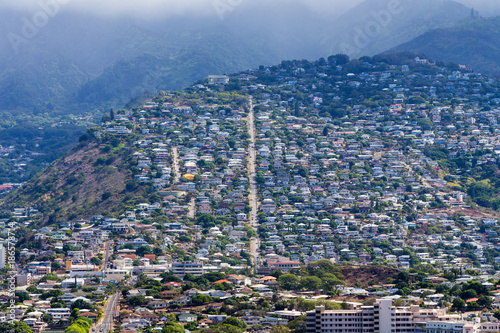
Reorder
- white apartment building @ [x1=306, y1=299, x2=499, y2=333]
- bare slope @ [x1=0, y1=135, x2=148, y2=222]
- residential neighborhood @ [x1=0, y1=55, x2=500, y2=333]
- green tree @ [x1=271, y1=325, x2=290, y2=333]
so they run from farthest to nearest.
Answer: bare slope @ [x1=0, y1=135, x2=148, y2=222] < residential neighborhood @ [x1=0, y1=55, x2=500, y2=333] < green tree @ [x1=271, y1=325, x2=290, y2=333] < white apartment building @ [x1=306, y1=299, x2=499, y2=333]

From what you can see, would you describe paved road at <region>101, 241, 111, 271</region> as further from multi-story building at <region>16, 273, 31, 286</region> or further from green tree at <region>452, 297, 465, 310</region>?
green tree at <region>452, 297, 465, 310</region>

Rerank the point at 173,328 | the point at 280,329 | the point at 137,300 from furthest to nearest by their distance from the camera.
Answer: the point at 137,300 < the point at 173,328 < the point at 280,329

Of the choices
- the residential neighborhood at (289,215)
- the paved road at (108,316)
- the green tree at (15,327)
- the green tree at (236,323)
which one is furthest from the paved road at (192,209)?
the green tree at (15,327)

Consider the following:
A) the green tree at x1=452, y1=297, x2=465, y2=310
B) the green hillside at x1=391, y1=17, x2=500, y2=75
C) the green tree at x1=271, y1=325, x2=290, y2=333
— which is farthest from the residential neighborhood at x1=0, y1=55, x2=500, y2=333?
the green hillside at x1=391, y1=17, x2=500, y2=75

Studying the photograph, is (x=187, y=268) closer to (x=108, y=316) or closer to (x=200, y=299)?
(x=200, y=299)

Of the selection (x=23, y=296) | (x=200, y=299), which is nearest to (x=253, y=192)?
(x=200, y=299)

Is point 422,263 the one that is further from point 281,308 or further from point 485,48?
point 485,48

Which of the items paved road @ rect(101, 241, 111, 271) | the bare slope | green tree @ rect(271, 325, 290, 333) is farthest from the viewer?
the bare slope
